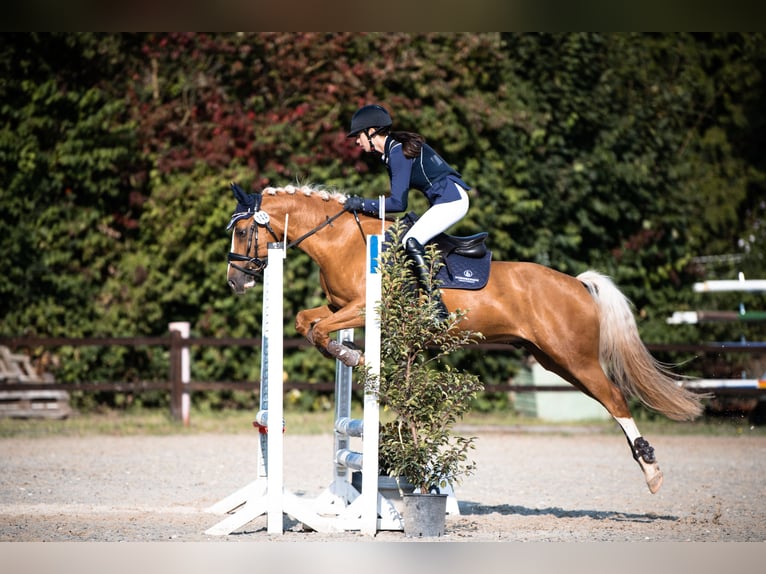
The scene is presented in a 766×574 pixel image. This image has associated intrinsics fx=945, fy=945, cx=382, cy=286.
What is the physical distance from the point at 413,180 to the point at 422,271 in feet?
2.20

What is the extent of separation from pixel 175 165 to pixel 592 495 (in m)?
7.19

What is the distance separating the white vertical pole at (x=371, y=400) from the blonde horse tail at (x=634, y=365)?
1.73 meters

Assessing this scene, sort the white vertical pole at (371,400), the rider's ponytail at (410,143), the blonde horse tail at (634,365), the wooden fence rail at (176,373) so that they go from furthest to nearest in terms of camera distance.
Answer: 1. the wooden fence rail at (176,373)
2. the blonde horse tail at (634,365)
3. the rider's ponytail at (410,143)
4. the white vertical pole at (371,400)

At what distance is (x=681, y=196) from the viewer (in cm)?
1342

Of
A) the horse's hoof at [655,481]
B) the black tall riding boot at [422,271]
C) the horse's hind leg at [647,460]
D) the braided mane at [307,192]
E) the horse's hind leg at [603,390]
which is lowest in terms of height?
the horse's hoof at [655,481]

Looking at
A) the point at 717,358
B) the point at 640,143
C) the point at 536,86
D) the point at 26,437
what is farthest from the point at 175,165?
the point at 717,358

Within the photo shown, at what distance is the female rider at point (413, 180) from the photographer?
554cm

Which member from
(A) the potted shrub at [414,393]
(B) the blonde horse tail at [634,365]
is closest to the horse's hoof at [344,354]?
Result: (A) the potted shrub at [414,393]

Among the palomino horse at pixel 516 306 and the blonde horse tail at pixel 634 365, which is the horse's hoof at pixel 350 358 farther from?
the blonde horse tail at pixel 634 365

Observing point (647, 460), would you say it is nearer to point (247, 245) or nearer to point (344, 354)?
point (344, 354)

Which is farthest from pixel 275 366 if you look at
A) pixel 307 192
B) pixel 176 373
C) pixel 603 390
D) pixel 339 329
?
pixel 176 373

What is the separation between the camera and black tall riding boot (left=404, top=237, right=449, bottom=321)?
546 centimetres

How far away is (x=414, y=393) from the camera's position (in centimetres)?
524

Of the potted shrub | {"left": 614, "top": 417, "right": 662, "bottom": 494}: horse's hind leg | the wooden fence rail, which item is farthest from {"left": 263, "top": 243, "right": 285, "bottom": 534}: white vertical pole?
the wooden fence rail
